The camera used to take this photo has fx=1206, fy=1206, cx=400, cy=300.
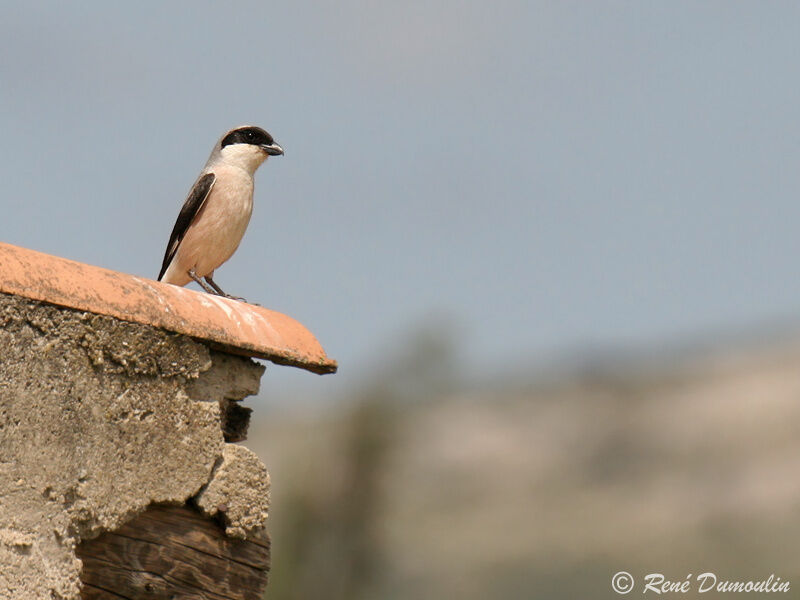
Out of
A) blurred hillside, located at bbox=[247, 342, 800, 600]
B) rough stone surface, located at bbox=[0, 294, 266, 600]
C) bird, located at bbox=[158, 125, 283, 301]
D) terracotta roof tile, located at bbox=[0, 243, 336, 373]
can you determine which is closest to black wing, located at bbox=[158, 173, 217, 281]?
bird, located at bbox=[158, 125, 283, 301]

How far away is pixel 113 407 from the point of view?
12.0 ft

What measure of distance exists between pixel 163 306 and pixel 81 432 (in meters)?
0.54

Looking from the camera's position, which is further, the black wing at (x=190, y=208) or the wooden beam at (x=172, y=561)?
the black wing at (x=190, y=208)

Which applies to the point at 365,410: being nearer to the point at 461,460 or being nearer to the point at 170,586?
the point at 170,586

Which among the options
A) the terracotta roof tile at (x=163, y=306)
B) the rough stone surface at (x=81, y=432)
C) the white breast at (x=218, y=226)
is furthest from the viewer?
the white breast at (x=218, y=226)

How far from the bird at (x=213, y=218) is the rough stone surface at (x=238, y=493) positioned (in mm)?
3045

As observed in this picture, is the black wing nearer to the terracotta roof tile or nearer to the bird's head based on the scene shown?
the bird's head

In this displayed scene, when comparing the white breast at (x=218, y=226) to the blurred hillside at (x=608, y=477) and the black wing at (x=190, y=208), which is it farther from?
the blurred hillside at (x=608, y=477)

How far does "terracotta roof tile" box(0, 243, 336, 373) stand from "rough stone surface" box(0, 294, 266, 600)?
4 centimetres

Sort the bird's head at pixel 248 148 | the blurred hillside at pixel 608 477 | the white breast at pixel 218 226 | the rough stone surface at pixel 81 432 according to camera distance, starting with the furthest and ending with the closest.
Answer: the blurred hillside at pixel 608 477 → the bird's head at pixel 248 148 → the white breast at pixel 218 226 → the rough stone surface at pixel 81 432

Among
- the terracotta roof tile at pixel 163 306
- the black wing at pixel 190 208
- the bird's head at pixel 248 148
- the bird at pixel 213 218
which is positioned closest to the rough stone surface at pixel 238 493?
the terracotta roof tile at pixel 163 306

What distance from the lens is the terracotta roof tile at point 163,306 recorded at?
11.6 feet

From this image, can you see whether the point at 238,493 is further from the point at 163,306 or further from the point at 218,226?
the point at 218,226

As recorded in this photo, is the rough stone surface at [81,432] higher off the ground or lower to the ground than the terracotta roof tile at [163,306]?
lower
